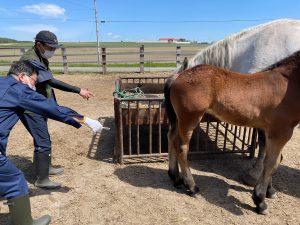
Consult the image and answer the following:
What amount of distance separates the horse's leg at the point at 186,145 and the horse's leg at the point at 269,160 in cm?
68

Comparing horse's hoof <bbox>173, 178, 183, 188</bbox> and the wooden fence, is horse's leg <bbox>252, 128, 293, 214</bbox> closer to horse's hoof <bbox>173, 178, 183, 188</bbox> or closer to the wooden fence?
horse's hoof <bbox>173, 178, 183, 188</bbox>

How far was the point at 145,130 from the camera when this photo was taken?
5980 mm

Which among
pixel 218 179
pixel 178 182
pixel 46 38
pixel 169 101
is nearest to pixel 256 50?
pixel 169 101

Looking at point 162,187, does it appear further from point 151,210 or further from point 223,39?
point 223,39

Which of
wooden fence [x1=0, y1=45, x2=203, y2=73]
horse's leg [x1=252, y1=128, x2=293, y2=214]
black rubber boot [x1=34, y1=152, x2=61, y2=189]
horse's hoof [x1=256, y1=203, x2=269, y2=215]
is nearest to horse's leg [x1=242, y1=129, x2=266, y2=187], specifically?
horse's leg [x1=252, y1=128, x2=293, y2=214]

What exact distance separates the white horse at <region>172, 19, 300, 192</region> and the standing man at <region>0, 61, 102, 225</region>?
6.60 ft

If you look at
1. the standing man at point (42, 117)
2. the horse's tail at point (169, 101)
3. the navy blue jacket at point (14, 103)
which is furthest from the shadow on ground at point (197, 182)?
the navy blue jacket at point (14, 103)

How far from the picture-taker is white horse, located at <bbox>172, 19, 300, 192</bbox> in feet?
13.0

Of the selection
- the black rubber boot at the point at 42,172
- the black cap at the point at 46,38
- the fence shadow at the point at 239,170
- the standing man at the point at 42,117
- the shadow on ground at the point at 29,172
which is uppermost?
the black cap at the point at 46,38

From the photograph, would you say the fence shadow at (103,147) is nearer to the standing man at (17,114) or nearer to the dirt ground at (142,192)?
the dirt ground at (142,192)

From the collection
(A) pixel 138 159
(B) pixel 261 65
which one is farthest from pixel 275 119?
(A) pixel 138 159

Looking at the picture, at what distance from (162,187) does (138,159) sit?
785mm

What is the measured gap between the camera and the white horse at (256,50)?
396 cm

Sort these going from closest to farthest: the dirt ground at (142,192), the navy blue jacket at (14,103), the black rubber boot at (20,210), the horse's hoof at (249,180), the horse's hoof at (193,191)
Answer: the navy blue jacket at (14,103), the black rubber boot at (20,210), the dirt ground at (142,192), the horse's hoof at (193,191), the horse's hoof at (249,180)
